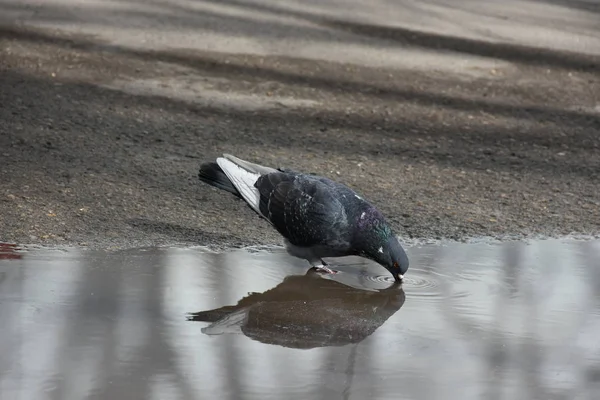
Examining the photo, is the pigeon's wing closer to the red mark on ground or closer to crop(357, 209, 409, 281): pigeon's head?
crop(357, 209, 409, 281): pigeon's head

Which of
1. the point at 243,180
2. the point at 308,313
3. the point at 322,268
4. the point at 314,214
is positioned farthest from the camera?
the point at 243,180

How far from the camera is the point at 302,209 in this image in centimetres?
541

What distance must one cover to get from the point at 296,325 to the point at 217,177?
1.22 m

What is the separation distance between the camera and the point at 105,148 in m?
7.13

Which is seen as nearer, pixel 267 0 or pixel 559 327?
pixel 559 327

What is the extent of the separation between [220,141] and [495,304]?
2.90 m

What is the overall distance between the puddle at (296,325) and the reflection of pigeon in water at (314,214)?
0.60 ft

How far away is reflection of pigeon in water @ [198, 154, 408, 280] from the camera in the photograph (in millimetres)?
5242

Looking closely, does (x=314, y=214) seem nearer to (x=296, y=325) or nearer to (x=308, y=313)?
(x=308, y=313)

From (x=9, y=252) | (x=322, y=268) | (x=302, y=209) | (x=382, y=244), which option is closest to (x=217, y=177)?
(x=302, y=209)

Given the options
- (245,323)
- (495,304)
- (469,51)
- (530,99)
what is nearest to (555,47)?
(469,51)

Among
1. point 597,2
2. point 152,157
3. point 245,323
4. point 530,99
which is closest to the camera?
point 245,323

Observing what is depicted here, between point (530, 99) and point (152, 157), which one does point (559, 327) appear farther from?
point (530, 99)

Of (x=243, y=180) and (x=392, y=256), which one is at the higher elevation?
(x=243, y=180)
